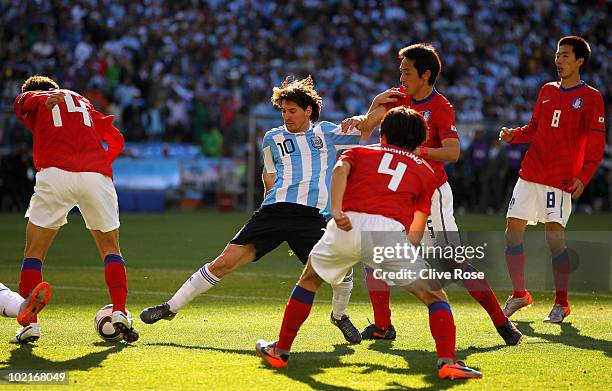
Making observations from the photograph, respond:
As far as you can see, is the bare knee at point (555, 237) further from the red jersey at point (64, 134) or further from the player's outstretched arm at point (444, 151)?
the red jersey at point (64, 134)

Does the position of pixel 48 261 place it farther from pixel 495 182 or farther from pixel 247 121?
pixel 495 182

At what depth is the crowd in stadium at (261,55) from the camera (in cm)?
2517

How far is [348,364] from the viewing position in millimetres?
7055

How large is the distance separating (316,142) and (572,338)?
2.41 m

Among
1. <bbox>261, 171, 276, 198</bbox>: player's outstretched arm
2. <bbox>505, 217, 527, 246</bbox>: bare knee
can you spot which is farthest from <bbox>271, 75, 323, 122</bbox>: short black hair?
<bbox>505, 217, 527, 246</bbox>: bare knee

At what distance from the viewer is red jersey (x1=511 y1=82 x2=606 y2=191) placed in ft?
30.2

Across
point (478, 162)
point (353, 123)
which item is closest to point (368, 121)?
point (353, 123)

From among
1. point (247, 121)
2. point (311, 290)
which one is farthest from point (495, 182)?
point (311, 290)

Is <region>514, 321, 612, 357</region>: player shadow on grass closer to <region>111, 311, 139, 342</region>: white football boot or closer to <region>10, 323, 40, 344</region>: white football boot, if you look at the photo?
<region>111, 311, 139, 342</region>: white football boot

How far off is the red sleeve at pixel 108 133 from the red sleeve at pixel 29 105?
0.45 meters

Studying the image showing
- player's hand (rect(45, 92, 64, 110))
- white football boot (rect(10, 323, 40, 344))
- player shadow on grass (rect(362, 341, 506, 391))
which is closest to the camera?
player shadow on grass (rect(362, 341, 506, 391))

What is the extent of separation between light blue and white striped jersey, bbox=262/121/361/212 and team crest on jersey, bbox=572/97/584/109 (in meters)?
2.11

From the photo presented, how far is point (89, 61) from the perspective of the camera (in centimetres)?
2552

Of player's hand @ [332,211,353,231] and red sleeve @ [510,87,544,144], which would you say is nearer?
player's hand @ [332,211,353,231]
